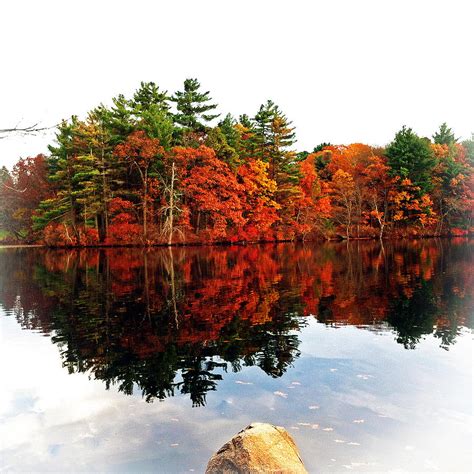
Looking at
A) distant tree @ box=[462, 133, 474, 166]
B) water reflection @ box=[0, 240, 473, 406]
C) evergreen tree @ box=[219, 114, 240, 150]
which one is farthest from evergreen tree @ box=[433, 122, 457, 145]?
water reflection @ box=[0, 240, 473, 406]

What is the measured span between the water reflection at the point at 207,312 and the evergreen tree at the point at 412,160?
34.0 metres

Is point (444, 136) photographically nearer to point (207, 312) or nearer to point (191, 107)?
point (191, 107)

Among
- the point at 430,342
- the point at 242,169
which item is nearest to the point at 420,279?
the point at 430,342

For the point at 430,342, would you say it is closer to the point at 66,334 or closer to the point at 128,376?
the point at 128,376

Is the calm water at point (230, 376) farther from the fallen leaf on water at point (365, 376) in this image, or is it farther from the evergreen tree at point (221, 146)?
the evergreen tree at point (221, 146)

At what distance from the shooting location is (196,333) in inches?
394

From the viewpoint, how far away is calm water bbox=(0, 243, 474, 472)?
5.25 m

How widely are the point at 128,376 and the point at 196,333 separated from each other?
2.67 m

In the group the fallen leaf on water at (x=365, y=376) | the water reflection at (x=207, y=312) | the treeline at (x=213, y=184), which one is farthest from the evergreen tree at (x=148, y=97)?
the fallen leaf on water at (x=365, y=376)

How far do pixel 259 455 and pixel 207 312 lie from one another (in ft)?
27.7

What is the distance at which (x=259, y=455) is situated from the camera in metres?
3.71

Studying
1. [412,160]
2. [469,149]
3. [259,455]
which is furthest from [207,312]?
[469,149]

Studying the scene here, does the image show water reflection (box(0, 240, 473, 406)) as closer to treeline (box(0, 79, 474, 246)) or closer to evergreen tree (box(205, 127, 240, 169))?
treeline (box(0, 79, 474, 246))

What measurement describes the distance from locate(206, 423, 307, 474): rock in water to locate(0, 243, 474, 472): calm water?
1107 millimetres
